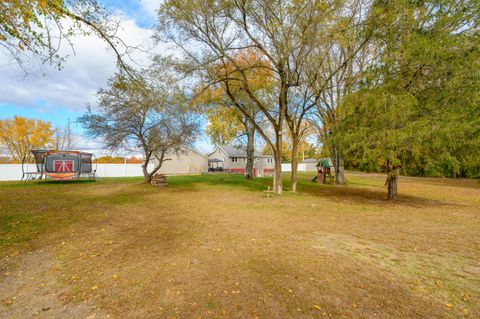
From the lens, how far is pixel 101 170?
2467 centimetres

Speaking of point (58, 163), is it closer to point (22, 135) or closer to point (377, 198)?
point (22, 135)

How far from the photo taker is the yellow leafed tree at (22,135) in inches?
1188

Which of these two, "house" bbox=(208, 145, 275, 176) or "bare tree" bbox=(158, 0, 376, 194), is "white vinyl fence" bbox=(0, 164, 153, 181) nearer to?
"house" bbox=(208, 145, 275, 176)

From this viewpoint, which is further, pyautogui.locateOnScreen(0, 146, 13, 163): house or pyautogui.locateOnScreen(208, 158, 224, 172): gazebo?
pyautogui.locateOnScreen(208, 158, 224, 172): gazebo

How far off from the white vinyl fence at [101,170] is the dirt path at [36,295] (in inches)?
898

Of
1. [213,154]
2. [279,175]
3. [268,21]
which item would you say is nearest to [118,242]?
[279,175]

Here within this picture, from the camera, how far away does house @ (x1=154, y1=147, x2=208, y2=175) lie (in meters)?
31.2

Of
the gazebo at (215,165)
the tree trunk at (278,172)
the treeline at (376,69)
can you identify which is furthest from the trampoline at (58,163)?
the gazebo at (215,165)

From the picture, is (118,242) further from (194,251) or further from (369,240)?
(369,240)

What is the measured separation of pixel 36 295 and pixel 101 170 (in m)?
24.9

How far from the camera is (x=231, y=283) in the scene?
3.10 meters

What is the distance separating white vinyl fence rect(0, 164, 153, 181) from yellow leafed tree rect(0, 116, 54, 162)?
11663mm

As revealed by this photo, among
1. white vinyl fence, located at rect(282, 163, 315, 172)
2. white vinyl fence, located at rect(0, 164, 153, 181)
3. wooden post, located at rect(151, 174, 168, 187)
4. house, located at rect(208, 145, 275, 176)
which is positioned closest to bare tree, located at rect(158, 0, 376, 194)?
wooden post, located at rect(151, 174, 168, 187)

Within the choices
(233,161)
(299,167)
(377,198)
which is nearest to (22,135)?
(233,161)
